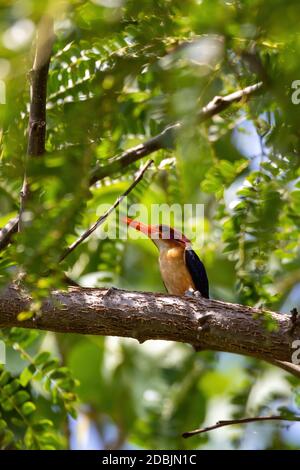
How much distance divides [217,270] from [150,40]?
351 centimetres

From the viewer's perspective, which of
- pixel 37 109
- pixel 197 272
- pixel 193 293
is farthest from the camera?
pixel 197 272

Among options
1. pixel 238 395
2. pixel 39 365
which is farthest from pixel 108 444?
pixel 39 365

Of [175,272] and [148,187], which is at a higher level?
[148,187]

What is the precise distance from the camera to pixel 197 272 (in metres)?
4.25

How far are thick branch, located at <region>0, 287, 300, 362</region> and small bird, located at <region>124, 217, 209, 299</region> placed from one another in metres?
1.35

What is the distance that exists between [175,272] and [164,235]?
24 centimetres

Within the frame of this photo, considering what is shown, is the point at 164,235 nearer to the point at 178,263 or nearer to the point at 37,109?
the point at 178,263

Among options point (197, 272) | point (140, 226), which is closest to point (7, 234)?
point (140, 226)

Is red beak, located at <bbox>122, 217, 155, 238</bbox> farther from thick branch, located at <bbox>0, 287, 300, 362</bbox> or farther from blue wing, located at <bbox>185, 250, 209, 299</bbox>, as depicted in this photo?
thick branch, located at <bbox>0, 287, 300, 362</bbox>

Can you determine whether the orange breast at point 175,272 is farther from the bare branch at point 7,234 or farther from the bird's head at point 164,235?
the bare branch at point 7,234

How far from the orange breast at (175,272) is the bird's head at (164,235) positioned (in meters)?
0.04

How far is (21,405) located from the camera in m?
3.21

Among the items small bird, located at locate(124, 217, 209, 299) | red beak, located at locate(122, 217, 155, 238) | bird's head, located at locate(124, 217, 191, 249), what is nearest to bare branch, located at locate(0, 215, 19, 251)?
red beak, located at locate(122, 217, 155, 238)
